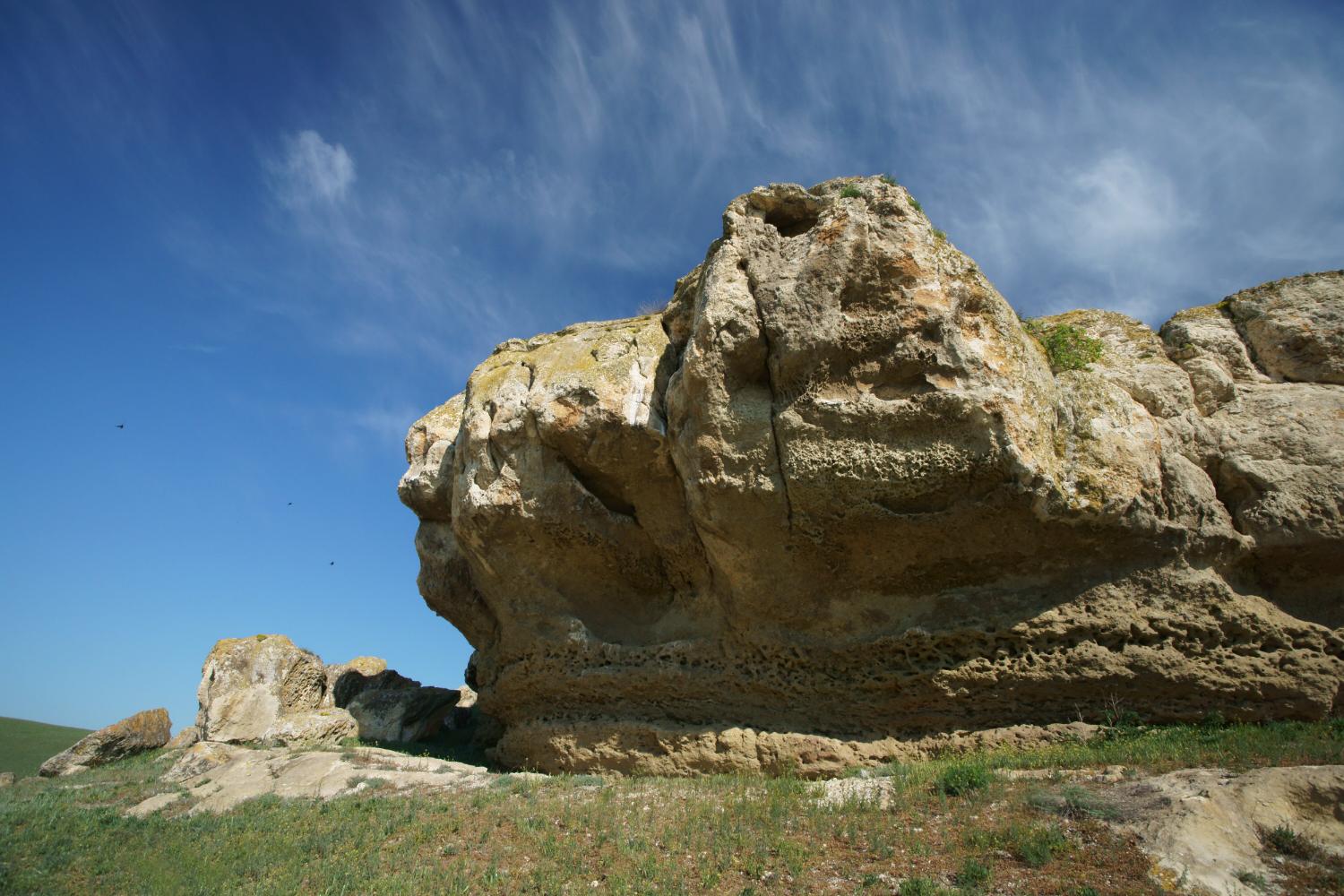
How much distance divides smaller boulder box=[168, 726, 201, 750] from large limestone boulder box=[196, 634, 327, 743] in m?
0.46

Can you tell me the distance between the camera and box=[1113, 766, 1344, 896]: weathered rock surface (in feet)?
19.9

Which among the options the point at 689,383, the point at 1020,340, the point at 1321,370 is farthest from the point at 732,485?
the point at 1321,370

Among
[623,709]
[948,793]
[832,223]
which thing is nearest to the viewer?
[948,793]

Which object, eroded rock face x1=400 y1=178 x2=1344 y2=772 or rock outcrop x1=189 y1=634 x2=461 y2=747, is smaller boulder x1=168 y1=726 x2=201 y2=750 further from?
eroded rock face x1=400 y1=178 x2=1344 y2=772

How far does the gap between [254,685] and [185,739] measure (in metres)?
3.29

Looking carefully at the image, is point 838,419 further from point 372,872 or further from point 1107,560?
point 372,872

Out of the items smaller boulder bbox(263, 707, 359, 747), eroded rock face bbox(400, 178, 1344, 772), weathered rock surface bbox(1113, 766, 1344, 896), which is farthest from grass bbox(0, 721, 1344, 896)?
smaller boulder bbox(263, 707, 359, 747)

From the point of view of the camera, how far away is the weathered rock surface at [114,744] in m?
18.2

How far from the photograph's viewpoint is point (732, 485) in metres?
10.9

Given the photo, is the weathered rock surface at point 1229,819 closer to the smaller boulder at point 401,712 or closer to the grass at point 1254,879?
the grass at point 1254,879

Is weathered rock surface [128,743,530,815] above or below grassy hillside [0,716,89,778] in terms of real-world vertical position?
below

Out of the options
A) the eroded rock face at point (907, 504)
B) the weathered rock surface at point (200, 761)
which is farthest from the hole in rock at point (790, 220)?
the weathered rock surface at point (200, 761)

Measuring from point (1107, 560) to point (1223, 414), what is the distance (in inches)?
120

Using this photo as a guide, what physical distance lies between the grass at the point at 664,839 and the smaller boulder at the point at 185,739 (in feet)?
31.8
